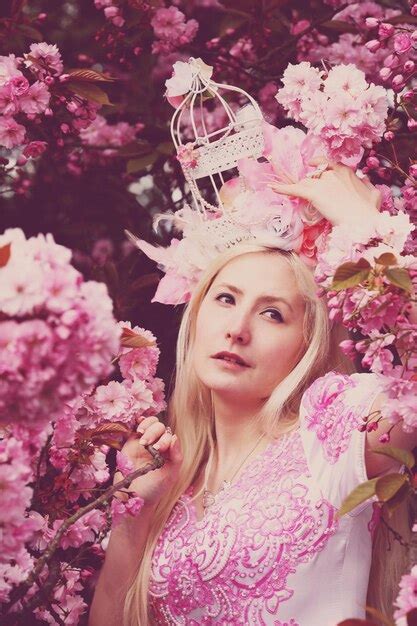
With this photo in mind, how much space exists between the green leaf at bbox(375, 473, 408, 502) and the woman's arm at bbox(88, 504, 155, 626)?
0.92m

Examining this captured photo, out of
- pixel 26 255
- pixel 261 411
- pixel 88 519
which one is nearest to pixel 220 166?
pixel 261 411

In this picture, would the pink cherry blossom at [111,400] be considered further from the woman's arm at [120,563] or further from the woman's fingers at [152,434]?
the woman's arm at [120,563]

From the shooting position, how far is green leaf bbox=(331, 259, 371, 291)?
178 centimetres

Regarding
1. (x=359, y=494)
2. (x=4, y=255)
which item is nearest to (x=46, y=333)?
(x=4, y=255)

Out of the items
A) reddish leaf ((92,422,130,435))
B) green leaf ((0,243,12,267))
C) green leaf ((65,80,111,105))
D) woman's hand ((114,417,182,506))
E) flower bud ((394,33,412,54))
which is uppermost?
green leaf ((0,243,12,267))

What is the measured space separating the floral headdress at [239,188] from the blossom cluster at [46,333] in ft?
3.30

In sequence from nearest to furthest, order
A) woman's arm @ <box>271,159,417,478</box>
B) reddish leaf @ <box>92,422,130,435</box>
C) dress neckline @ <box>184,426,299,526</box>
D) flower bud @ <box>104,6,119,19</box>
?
woman's arm @ <box>271,159,417,478</box>
reddish leaf @ <box>92,422,130,435</box>
dress neckline @ <box>184,426,299,526</box>
flower bud @ <box>104,6,119,19</box>

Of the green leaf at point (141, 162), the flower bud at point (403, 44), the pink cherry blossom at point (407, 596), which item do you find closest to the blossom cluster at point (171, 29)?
the green leaf at point (141, 162)

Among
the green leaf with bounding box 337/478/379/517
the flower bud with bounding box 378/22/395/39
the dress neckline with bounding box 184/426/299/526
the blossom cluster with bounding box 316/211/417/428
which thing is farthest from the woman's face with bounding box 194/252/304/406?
the green leaf with bounding box 337/478/379/517

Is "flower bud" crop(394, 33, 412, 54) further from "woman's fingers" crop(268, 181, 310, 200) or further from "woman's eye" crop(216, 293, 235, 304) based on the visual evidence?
"woman's eye" crop(216, 293, 235, 304)

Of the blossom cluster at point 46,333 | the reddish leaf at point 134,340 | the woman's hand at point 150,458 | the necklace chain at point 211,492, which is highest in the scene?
the blossom cluster at point 46,333

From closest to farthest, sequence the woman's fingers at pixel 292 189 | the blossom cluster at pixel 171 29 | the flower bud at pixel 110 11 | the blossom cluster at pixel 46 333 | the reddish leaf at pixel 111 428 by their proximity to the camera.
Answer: the blossom cluster at pixel 46 333, the reddish leaf at pixel 111 428, the woman's fingers at pixel 292 189, the flower bud at pixel 110 11, the blossom cluster at pixel 171 29

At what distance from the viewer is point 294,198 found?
2.44 metres

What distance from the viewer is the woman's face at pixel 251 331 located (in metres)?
2.43
